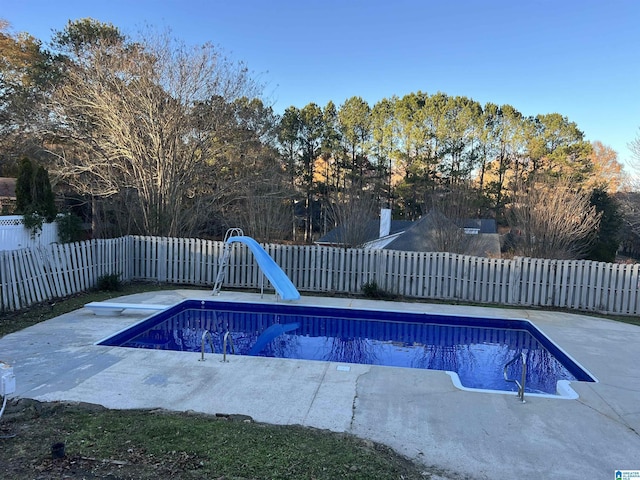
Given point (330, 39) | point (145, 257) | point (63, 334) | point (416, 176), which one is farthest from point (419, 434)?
point (416, 176)

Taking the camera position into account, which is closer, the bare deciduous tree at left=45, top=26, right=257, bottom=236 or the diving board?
the diving board

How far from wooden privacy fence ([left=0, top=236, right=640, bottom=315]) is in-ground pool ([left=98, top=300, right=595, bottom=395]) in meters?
2.02

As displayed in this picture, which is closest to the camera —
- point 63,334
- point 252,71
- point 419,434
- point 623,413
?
point 419,434

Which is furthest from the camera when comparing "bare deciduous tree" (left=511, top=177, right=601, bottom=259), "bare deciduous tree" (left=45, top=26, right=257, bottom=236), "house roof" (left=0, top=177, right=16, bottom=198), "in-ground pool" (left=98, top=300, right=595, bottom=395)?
"house roof" (left=0, top=177, right=16, bottom=198)

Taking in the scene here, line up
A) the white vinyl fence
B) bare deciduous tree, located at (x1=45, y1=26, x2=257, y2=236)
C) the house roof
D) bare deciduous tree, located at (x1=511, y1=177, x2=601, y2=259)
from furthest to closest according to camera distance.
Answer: the house roof, bare deciduous tree, located at (x1=45, y1=26, x2=257, y2=236), bare deciduous tree, located at (x1=511, y1=177, x2=601, y2=259), the white vinyl fence

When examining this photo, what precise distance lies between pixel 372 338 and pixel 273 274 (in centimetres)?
326

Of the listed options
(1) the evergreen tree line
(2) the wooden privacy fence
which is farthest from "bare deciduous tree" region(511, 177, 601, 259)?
(2) the wooden privacy fence

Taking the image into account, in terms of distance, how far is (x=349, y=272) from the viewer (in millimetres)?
11945

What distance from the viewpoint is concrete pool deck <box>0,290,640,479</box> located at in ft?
12.4

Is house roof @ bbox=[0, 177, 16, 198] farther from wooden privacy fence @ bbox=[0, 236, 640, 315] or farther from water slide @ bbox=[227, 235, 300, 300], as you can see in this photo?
water slide @ bbox=[227, 235, 300, 300]

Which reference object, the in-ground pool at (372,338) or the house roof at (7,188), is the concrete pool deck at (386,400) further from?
the house roof at (7,188)

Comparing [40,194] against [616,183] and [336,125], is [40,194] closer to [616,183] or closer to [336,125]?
[336,125]

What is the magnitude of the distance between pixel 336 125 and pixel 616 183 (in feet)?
64.6

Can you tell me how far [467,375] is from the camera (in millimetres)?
6625
